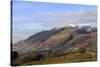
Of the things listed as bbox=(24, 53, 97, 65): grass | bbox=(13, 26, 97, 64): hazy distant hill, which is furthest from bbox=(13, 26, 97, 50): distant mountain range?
bbox=(24, 53, 97, 65): grass

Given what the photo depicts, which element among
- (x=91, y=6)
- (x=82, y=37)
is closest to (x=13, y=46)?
(x=82, y=37)

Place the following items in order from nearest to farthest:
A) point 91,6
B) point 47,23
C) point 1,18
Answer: point 1,18 → point 47,23 → point 91,6

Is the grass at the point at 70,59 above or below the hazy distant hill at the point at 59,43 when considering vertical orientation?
below

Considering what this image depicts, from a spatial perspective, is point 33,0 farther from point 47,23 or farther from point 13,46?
point 13,46

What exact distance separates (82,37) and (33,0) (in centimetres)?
81

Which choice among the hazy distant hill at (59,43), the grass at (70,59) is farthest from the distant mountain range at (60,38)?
the grass at (70,59)

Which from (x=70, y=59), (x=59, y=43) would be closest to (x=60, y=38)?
(x=59, y=43)

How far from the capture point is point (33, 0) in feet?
7.97

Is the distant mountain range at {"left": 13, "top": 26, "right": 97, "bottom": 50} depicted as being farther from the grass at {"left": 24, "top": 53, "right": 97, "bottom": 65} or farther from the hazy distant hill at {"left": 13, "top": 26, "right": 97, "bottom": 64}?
the grass at {"left": 24, "top": 53, "right": 97, "bottom": 65}

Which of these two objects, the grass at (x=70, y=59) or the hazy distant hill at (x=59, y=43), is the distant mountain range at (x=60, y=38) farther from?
the grass at (x=70, y=59)

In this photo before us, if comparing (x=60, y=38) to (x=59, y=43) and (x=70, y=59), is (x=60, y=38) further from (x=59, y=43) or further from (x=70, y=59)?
(x=70, y=59)

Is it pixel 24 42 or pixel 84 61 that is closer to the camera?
pixel 24 42

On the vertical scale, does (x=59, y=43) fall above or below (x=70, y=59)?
above

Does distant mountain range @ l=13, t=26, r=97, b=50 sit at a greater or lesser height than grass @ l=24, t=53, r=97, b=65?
greater
